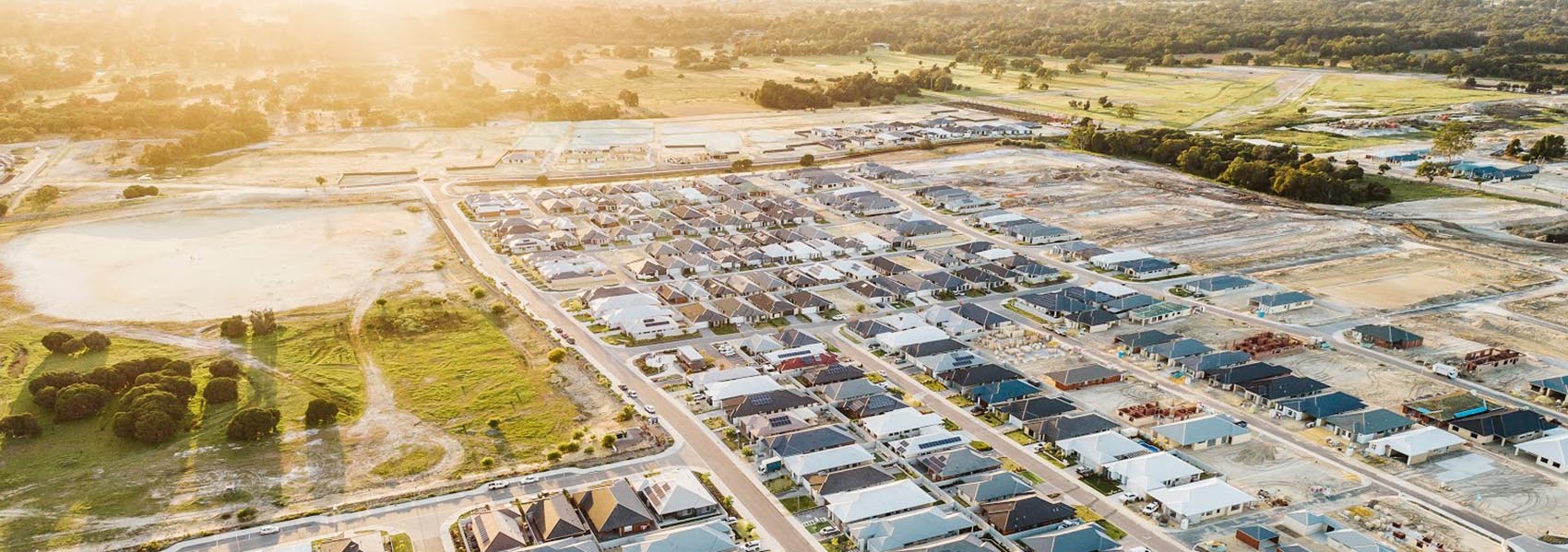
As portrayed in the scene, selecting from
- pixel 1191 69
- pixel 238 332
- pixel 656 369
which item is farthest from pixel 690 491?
pixel 1191 69

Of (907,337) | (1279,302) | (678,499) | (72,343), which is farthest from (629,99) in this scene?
(678,499)

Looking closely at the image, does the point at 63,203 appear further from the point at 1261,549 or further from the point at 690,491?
the point at 1261,549

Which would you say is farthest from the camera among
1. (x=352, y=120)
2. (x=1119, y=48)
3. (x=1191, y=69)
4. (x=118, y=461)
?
(x=1119, y=48)

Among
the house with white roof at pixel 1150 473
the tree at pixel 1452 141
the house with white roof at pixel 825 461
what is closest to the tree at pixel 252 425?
the house with white roof at pixel 825 461

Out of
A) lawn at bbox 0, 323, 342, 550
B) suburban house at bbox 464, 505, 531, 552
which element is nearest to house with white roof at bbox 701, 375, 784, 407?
suburban house at bbox 464, 505, 531, 552

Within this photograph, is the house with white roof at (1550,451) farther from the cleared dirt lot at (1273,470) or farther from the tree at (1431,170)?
the tree at (1431,170)

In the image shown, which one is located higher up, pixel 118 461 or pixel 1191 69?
pixel 1191 69

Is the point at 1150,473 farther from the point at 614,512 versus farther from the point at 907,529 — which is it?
the point at 614,512
